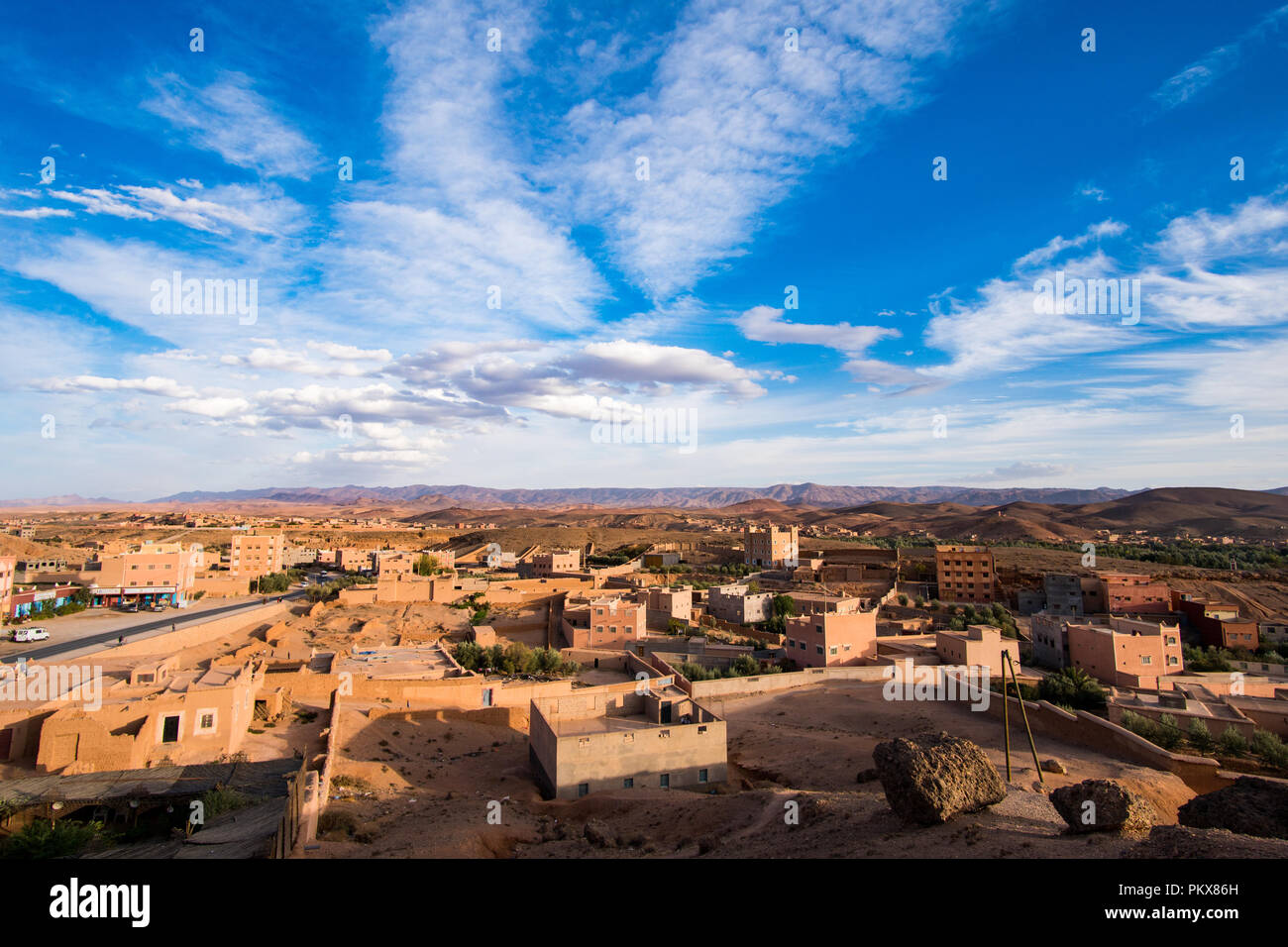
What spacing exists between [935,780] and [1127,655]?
26160 millimetres

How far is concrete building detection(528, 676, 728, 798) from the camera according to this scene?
18.8 meters

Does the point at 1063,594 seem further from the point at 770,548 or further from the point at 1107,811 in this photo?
the point at 1107,811

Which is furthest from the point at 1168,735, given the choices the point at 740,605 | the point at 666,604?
the point at 666,604

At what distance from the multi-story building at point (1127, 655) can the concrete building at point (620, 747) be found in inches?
827

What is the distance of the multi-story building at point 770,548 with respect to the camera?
76938 millimetres

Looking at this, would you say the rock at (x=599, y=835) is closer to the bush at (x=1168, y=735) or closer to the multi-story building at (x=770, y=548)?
the bush at (x=1168, y=735)

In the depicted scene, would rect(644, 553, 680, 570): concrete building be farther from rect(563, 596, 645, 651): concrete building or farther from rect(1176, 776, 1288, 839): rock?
rect(1176, 776, 1288, 839): rock

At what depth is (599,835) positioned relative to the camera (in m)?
14.1

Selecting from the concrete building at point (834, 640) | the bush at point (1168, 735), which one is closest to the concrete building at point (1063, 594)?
the concrete building at point (834, 640)
